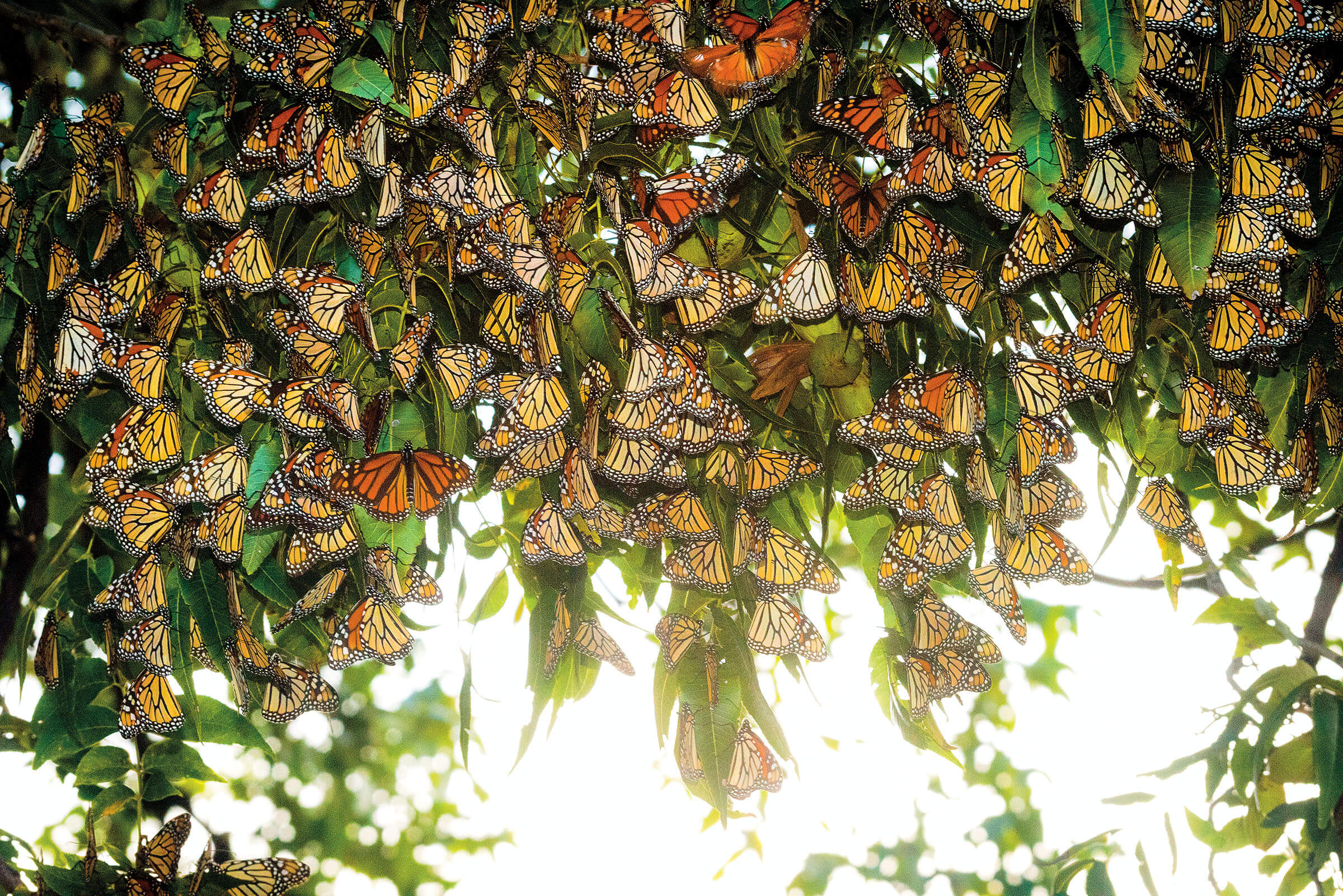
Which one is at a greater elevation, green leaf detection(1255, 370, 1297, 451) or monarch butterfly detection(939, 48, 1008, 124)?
monarch butterfly detection(939, 48, 1008, 124)

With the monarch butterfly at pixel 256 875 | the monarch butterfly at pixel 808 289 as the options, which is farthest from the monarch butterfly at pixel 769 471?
the monarch butterfly at pixel 256 875

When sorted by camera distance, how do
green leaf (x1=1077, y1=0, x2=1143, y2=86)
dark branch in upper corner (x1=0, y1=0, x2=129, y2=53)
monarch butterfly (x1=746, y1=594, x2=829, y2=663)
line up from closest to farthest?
green leaf (x1=1077, y1=0, x2=1143, y2=86)
monarch butterfly (x1=746, y1=594, x2=829, y2=663)
dark branch in upper corner (x1=0, y1=0, x2=129, y2=53)

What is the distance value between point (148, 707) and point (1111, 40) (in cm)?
95

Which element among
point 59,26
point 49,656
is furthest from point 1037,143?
point 59,26

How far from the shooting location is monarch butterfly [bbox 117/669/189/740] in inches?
37.4

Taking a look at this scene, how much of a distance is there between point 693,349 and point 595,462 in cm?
11

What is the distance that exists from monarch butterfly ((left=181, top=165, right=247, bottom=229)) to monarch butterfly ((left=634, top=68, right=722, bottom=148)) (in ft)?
1.06

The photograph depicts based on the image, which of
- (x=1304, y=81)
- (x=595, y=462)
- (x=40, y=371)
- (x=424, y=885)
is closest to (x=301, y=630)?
(x=40, y=371)

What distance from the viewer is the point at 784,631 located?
0.90 metres

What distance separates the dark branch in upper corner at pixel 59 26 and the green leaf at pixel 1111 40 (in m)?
1.17

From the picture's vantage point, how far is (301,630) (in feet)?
3.35

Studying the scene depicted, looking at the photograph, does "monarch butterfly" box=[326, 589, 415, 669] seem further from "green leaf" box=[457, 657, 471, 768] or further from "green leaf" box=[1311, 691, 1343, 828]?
"green leaf" box=[1311, 691, 1343, 828]

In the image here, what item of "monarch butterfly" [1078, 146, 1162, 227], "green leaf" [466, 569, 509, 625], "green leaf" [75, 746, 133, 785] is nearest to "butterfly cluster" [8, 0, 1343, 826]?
"monarch butterfly" [1078, 146, 1162, 227]

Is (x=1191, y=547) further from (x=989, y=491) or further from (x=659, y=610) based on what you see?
(x=659, y=610)
